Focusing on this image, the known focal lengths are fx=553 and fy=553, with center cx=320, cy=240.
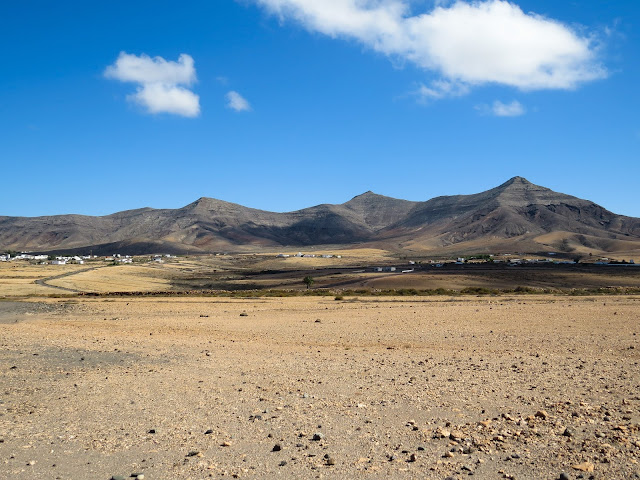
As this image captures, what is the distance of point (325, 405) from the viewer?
10984 millimetres

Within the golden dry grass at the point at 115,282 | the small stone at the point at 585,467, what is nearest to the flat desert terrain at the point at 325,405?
the small stone at the point at 585,467

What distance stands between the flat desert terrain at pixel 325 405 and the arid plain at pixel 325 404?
0.04m

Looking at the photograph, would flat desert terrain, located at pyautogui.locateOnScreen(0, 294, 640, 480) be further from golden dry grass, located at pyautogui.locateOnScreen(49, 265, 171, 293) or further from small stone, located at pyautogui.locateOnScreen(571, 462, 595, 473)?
golden dry grass, located at pyautogui.locateOnScreen(49, 265, 171, 293)

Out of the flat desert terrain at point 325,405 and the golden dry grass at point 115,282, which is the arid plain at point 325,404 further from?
the golden dry grass at point 115,282

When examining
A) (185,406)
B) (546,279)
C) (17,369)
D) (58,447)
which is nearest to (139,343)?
(17,369)

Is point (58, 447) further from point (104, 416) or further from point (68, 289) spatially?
point (68, 289)

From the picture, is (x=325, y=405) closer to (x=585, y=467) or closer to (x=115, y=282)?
(x=585, y=467)

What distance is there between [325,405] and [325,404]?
7 centimetres

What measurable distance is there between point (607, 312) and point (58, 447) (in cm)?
2713

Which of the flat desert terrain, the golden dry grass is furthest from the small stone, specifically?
the golden dry grass

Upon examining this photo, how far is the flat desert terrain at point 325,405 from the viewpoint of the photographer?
8.06 meters

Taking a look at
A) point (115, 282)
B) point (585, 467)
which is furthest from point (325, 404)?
point (115, 282)

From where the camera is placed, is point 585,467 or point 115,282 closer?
point 585,467

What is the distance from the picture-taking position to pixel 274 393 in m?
12.0
